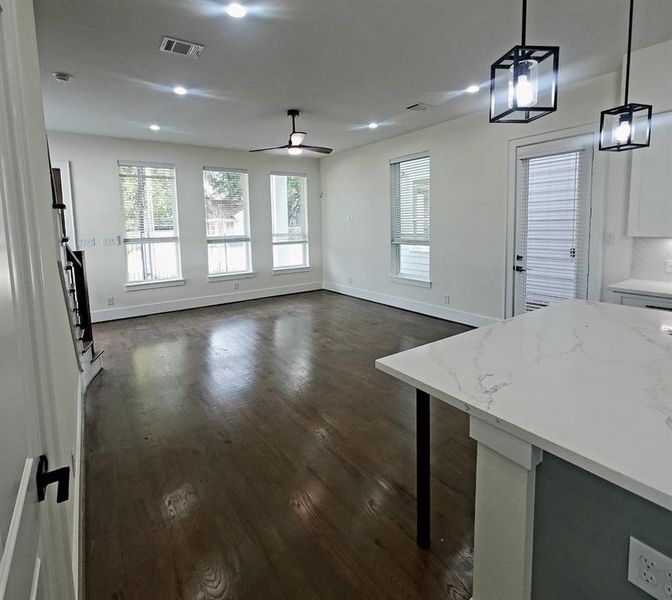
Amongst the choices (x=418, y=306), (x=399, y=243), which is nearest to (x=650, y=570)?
(x=418, y=306)

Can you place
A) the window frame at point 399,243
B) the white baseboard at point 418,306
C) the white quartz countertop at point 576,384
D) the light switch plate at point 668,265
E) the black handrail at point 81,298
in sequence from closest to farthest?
the white quartz countertop at point 576,384
the light switch plate at point 668,265
the black handrail at point 81,298
the white baseboard at point 418,306
the window frame at point 399,243

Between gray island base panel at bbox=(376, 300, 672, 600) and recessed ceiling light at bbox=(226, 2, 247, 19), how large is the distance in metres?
2.44

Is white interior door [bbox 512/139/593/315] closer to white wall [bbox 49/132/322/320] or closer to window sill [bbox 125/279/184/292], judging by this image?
white wall [bbox 49/132/322/320]

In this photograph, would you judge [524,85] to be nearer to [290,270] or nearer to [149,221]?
[149,221]

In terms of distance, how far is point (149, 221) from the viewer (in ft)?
21.8

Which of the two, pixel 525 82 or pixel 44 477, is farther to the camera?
pixel 525 82

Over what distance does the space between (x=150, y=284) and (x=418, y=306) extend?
4.33 m

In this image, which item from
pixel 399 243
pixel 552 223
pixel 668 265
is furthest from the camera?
pixel 399 243

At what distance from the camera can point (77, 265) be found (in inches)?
155

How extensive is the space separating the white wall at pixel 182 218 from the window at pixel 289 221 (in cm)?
15

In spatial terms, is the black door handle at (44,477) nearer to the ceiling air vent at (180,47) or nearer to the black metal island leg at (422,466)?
the black metal island leg at (422,466)

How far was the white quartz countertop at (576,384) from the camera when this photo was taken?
37.5 inches

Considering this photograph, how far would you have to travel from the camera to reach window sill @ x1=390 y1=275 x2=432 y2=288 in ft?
20.5

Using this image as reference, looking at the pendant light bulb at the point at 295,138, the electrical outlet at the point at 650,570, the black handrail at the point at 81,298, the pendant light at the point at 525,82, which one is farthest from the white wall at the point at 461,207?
the black handrail at the point at 81,298
